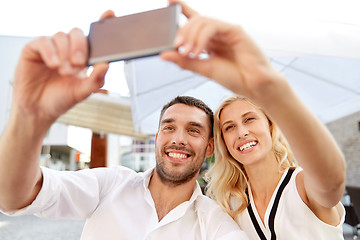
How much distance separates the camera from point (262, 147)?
60.4 inches

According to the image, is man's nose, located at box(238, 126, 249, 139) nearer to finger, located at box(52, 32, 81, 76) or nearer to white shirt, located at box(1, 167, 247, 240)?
white shirt, located at box(1, 167, 247, 240)

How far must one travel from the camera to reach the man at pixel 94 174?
66 cm

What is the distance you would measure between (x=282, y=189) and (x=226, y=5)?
1.43 metres

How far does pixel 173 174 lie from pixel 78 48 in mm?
1086

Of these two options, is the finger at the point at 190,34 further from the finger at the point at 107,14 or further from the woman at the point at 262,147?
the finger at the point at 107,14

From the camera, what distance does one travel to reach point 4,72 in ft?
17.0

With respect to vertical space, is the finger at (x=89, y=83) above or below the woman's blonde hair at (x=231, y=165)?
above

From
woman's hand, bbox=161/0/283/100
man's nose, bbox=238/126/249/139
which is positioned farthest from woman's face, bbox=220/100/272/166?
woman's hand, bbox=161/0/283/100

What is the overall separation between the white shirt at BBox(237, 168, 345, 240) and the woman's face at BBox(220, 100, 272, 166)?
19cm

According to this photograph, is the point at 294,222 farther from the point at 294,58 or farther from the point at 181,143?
the point at 294,58

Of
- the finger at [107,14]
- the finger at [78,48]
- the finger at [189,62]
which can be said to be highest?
the finger at [107,14]

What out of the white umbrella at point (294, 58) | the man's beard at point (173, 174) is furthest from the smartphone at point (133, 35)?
the man's beard at point (173, 174)

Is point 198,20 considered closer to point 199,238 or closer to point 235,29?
point 235,29

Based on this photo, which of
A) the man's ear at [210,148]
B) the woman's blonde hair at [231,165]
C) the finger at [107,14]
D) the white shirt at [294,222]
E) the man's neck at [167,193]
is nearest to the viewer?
the finger at [107,14]
